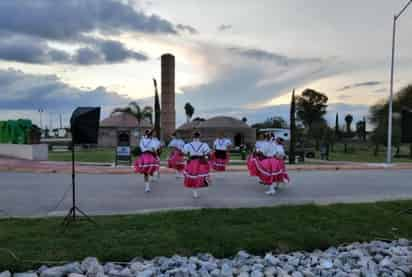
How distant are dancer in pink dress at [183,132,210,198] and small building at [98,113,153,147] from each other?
168 feet

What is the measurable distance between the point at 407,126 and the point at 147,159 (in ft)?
23.7

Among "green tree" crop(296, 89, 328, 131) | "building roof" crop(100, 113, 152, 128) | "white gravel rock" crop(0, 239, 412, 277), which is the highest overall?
"green tree" crop(296, 89, 328, 131)

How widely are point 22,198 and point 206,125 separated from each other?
50949 mm

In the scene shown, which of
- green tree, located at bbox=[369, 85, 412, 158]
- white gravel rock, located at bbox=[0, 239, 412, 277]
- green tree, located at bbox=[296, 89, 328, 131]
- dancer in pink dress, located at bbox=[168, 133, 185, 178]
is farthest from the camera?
green tree, located at bbox=[296, 89, 328, 131]

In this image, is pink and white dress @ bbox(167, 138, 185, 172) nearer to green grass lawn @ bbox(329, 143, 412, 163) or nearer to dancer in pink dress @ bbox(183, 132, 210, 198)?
dancer in pink dress @ bbox(183, 132, 210, 198)

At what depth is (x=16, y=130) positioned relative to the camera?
27.1 meters

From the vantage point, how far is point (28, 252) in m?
5.13

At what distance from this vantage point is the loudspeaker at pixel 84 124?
23.0 feet

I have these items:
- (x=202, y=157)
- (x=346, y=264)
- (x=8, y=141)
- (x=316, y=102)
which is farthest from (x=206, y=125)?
(x=346, y=264)

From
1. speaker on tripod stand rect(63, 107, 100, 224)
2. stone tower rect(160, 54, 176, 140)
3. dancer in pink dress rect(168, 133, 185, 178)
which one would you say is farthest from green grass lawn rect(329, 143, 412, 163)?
speaker on tripod stand rect(63, 107, 100, 224)

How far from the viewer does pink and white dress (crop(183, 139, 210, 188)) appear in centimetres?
988

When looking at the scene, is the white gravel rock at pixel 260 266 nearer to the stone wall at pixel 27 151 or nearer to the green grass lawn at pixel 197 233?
the green grass lawn at pixel 197 233

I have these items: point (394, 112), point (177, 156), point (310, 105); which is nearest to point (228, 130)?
point (394, 112)

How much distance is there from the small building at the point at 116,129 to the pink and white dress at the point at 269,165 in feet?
167
